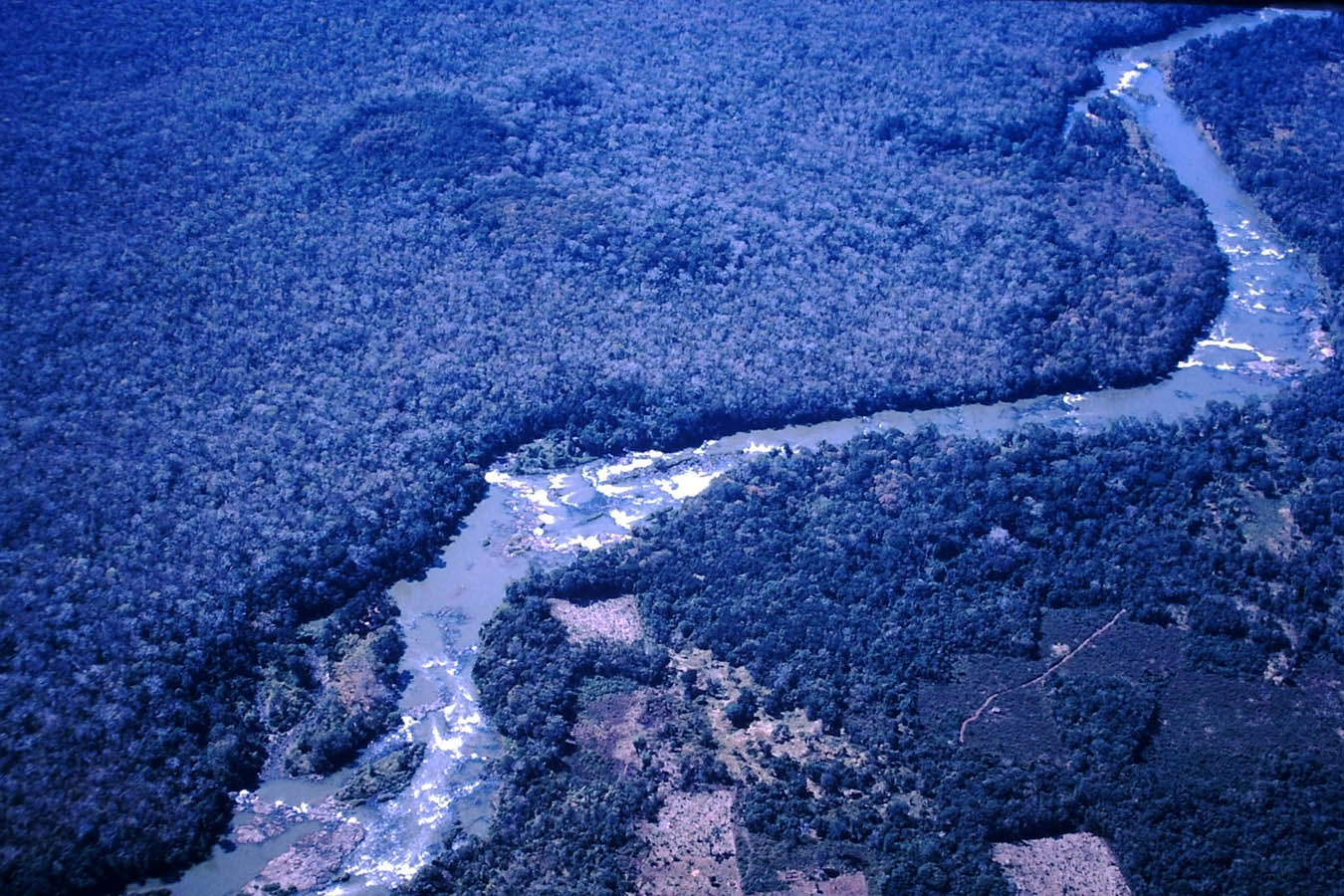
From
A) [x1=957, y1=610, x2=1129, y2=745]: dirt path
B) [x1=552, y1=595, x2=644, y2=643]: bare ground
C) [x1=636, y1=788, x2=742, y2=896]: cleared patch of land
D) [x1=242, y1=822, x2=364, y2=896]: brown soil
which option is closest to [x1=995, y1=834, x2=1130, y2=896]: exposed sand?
[x1=957, y1=610, x2=1129, y2=745]: dirt path

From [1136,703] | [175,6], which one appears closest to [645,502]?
[1136,703]

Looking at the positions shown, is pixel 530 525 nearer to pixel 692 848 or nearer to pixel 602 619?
pixel 602 619

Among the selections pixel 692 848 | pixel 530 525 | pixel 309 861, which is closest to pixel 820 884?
pixel 692 848

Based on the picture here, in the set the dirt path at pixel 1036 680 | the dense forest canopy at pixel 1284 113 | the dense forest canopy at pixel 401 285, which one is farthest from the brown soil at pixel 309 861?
the dense forest canopy at pixel 1284 113

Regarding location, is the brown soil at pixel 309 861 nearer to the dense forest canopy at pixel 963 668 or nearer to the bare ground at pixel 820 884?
the dense forest canopy at pixel 963 668

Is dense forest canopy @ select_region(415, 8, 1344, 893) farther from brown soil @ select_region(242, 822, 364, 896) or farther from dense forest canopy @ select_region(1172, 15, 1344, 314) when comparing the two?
dense forest canopy @ select_region(1172, 15, 1344, 314)

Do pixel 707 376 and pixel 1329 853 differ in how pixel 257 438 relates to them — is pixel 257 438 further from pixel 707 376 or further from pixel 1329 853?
pixel 1329 853

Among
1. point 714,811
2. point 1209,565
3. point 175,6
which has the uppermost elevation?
point 175,6

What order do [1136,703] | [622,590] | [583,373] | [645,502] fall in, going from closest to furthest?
1. [1136,703]
2. [622,590]
3. [645,502]
4. [583,373]
